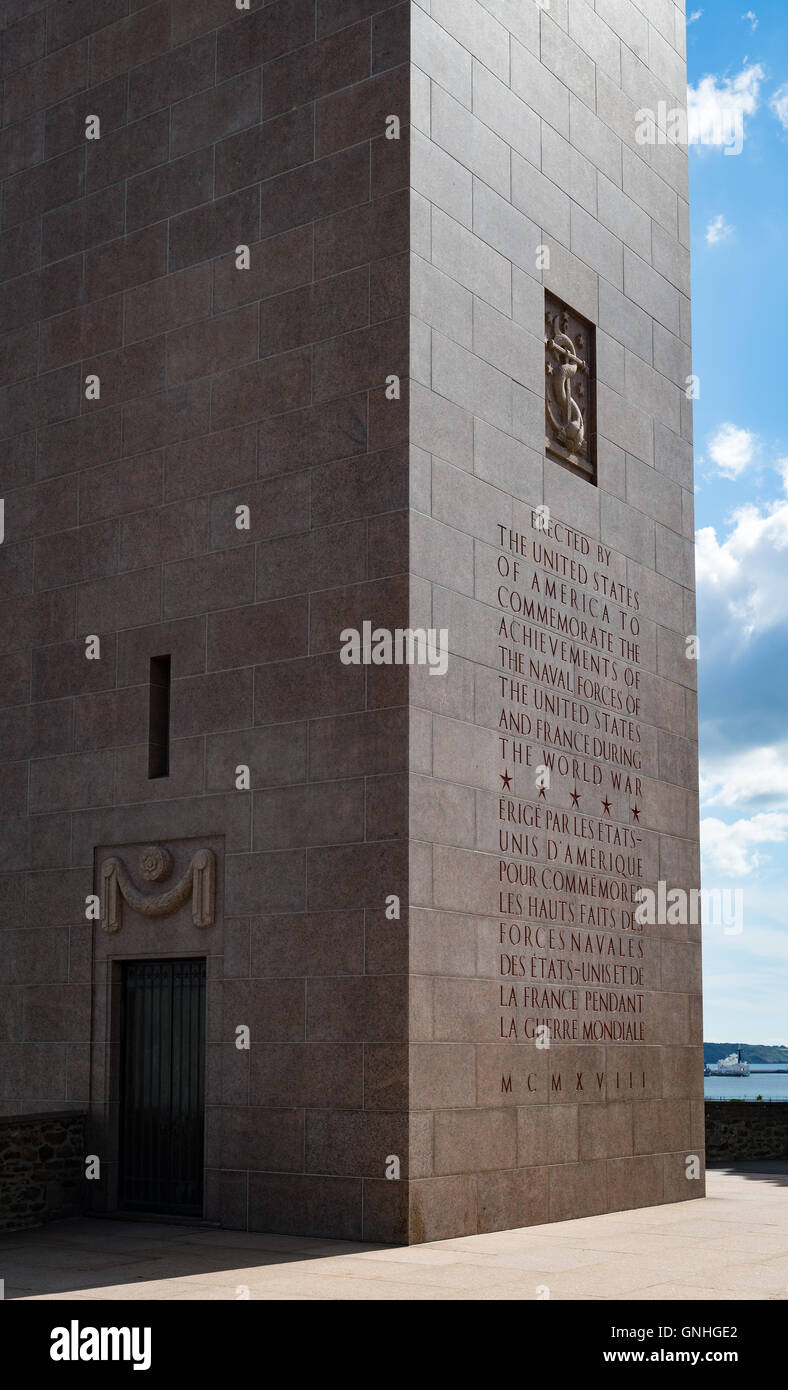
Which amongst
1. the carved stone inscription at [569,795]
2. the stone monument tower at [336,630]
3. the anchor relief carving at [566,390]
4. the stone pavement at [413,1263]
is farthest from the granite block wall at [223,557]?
the anchor relief carving at [566,390]

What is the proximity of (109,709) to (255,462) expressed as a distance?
3.34 metres

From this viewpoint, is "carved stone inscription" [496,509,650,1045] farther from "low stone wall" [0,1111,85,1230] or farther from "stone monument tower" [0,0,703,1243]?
"low stone wall" [0,1111,85,1230]

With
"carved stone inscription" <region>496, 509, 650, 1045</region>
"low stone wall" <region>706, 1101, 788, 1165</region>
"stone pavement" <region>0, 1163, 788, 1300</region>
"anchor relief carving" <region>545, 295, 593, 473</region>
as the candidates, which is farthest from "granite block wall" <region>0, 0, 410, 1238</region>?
"low stone wall" <region>706, 1101, 788, 1165</region>

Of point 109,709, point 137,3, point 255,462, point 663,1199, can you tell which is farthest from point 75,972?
point 137,3

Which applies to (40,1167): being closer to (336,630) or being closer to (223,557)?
(336,630)

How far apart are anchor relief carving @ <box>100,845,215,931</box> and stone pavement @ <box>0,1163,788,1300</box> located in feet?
10.6

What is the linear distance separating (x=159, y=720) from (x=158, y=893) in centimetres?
198

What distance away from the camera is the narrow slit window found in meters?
17.2

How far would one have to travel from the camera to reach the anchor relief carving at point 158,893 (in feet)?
53.5

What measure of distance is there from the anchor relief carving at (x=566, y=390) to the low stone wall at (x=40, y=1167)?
31.5ft

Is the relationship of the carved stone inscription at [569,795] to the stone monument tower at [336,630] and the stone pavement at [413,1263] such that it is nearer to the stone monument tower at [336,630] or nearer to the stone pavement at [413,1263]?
the stone monument tower at [336,630]

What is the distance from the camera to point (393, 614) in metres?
15.4

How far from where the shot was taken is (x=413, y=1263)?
13.2m
